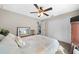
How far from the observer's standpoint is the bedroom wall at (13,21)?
1671 mm

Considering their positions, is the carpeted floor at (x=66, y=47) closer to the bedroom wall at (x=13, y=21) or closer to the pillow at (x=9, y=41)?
the bedroom wall at (x=13, y=21)

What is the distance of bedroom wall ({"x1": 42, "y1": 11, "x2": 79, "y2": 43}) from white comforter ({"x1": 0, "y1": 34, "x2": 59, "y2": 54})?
10 cm

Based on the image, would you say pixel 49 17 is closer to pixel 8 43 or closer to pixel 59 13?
pixel 59 13

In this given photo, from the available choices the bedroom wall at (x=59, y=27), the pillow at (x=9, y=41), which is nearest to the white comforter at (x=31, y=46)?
the pillow at (x=9, y=41)

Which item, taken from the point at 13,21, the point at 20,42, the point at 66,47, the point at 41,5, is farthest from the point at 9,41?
the point at 66,47

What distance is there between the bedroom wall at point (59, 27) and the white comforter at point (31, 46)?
0.33ft

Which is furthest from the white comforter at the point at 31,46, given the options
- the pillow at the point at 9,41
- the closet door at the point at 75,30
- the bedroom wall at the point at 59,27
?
the closet door at the point at 75,30

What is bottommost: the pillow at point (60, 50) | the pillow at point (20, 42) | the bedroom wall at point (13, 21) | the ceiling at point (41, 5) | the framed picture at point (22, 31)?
the pillow at point (60, 50)

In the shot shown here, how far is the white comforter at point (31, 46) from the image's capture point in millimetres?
1704

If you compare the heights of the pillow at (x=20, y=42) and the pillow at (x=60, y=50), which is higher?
the pillow at (x=20, y=42)

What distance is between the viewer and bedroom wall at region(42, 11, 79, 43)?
1.70 meters

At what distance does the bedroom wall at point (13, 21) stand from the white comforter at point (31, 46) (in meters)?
0.15
